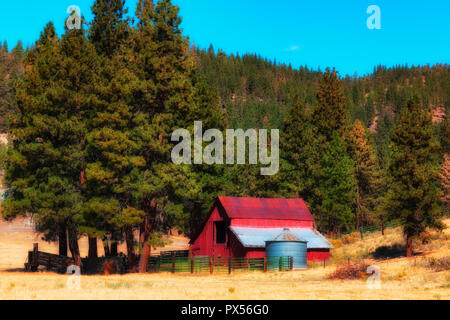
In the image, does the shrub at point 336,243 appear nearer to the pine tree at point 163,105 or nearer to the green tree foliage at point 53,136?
the pine tree at point 163,105

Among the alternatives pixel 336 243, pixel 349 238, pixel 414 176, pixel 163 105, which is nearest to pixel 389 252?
pixel 414 176

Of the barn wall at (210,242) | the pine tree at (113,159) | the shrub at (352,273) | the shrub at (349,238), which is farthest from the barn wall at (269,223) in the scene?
the shrub at (352,273)

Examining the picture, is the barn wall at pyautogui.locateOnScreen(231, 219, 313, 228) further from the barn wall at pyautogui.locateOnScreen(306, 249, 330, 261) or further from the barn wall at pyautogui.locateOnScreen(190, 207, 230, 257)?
the barn wall at pyautogui.locateOnScreen(306, 249, 330, 261)

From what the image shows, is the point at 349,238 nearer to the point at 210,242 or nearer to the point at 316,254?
the point at 316,254

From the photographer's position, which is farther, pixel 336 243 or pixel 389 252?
pixel 336 243

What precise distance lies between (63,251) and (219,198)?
13584mm

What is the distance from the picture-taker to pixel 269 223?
46.8 m

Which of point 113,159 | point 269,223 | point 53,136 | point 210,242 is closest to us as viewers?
point 113,159

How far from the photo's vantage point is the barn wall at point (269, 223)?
4531 cm

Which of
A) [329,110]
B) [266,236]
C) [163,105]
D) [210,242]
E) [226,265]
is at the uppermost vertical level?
[329,110]

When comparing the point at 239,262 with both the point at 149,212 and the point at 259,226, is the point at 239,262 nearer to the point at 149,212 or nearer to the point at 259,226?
the point at 259,226

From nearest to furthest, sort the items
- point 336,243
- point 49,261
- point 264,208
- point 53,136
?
point 53,136 → point 49,261 → point 264,208 → point 336,243

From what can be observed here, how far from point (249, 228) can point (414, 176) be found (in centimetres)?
1410
